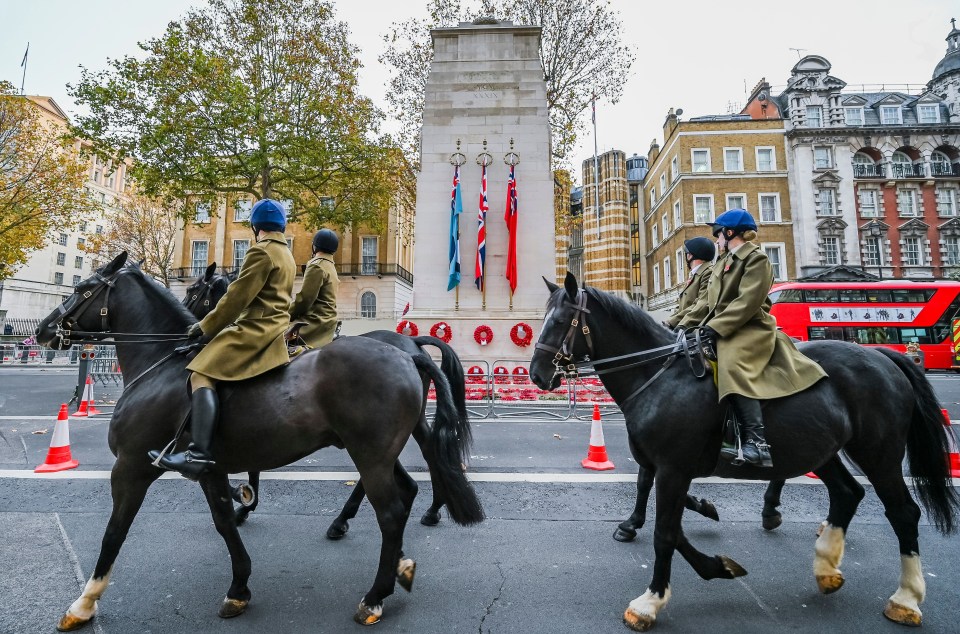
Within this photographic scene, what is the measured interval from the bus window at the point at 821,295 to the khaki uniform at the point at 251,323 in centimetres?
2392

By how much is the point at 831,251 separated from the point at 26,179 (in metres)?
45.4

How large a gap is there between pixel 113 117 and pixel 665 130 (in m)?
36.2

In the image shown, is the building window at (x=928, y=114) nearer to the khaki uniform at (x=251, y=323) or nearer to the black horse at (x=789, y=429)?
the black horse at (x=789, y=429)

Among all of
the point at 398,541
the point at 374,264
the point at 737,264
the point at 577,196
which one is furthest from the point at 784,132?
the point at 398,541

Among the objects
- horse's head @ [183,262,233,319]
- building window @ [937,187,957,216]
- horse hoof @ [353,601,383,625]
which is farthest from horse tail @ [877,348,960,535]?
building window @ [937,187,957,216]

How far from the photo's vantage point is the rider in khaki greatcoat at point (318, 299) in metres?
4.98

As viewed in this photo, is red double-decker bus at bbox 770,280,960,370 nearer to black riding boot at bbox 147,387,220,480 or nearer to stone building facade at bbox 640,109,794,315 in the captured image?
stone building facade at bbox 640,109,794,315

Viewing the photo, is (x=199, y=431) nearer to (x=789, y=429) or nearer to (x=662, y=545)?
(x=662, y=545)

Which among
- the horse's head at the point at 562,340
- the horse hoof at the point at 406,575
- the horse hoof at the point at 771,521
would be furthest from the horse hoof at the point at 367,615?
the horse hoof at the point at 771,521

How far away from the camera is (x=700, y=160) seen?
110ft

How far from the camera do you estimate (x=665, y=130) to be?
123ft

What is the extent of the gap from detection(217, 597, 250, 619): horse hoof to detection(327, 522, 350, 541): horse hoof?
1.06m

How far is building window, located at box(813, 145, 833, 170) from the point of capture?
108 ft

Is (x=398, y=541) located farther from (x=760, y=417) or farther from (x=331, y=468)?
(x=331, y=468)
